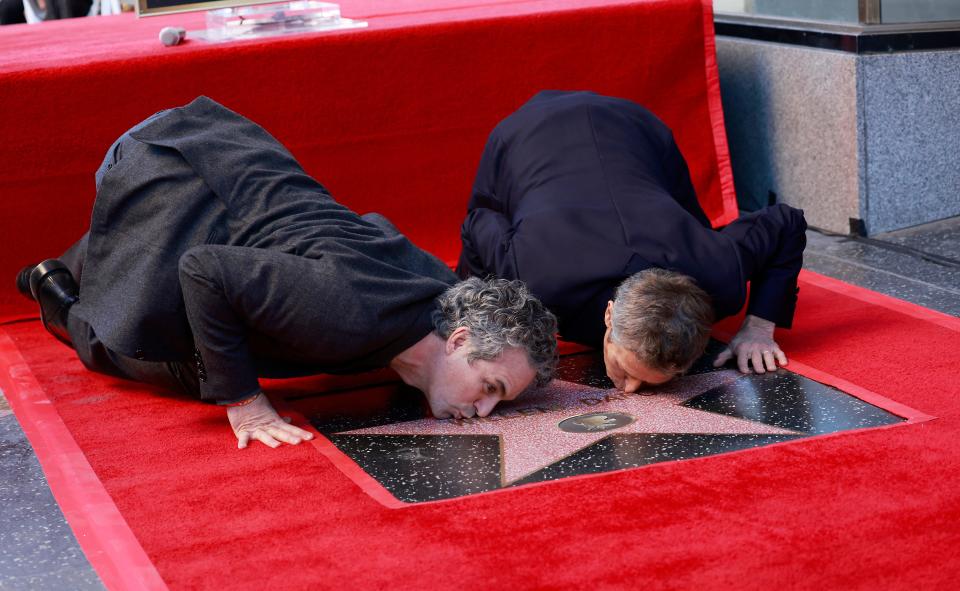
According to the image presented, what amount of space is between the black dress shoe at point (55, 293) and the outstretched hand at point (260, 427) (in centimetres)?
72

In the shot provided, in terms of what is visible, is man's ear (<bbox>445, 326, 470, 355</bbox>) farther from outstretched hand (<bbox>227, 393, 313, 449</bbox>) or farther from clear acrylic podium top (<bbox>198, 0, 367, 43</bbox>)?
clear acrylic podium top (<bbox>198, 0, 367, 43</bbox>)

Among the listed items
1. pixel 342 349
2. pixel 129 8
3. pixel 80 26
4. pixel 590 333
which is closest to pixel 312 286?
pixel 342 349

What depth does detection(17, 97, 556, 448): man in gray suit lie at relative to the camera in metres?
2.32

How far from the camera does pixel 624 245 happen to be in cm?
259

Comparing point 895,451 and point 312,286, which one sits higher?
point 312,286

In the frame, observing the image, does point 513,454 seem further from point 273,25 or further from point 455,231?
point 273,25

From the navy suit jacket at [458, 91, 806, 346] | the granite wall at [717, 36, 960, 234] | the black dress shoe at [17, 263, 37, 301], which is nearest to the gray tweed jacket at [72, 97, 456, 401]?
the navy suit jacket at [458, 91, 806, 346]

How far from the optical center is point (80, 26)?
457 centimetres

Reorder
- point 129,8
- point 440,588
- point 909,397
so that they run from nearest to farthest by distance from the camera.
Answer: point 440,588 < point 909,397 < point 129,8

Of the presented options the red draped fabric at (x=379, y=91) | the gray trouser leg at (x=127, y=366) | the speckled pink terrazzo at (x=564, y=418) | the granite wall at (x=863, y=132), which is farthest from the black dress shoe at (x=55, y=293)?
the granite wall at (x=863, y=132)

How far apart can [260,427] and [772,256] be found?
1.24 metres

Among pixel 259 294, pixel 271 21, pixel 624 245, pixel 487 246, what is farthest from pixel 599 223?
pixel 271 21

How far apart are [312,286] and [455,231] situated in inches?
61.8

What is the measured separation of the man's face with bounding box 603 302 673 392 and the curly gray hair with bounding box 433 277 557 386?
0.11 meters
